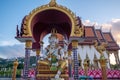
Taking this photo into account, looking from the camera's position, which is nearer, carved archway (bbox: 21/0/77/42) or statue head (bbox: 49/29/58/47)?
carved archway (bbox: 21/0/77/42)

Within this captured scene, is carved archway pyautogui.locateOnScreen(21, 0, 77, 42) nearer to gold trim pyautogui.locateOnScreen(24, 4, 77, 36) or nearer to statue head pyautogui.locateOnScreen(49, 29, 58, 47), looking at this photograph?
gold trim pyautogui.locateOnScreen(24, 4, 77, 36)

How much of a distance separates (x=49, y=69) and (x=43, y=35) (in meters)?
3.29

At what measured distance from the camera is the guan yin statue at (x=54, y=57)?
9.29 metres

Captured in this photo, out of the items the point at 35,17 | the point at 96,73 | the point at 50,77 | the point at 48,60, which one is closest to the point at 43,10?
the point at 35,17

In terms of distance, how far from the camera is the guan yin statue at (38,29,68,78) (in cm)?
929

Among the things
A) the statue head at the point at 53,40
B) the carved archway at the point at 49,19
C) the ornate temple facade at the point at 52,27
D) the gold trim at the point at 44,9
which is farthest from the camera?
the statue head at the point at 53,40

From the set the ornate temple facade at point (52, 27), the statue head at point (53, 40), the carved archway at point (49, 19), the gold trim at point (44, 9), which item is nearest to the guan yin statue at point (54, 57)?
the statue head at point (53, 40)

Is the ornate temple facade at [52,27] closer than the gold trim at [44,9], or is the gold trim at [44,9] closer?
the ornate temple facade at [52,27]

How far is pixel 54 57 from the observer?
9.95m

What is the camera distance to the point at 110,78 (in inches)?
766

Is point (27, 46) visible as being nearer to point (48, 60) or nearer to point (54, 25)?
point (48, 60)

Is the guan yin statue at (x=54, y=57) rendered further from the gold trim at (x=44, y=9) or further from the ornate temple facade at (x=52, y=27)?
the gold trim at (x=44, y=9)

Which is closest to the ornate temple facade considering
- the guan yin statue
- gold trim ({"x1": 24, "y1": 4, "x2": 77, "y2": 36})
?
gold trim ({"x1": 24, "y1": 4, "x2": 77, "y2": 36})

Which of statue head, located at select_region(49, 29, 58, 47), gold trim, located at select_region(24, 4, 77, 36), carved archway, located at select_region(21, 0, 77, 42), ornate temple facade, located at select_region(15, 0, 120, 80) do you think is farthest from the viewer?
statue head, located at select_region(49, 29, 58, 47)
